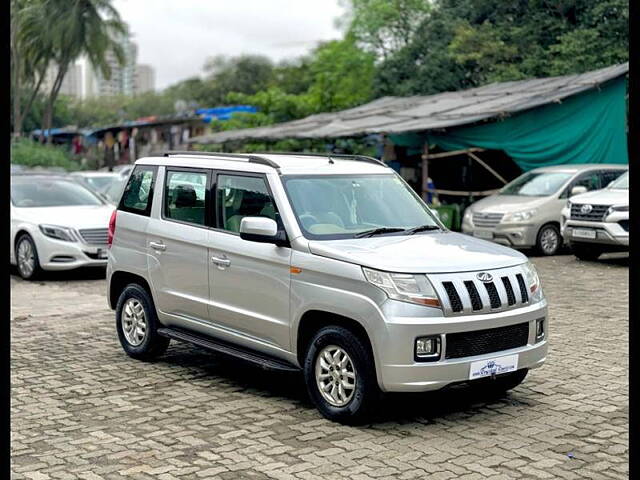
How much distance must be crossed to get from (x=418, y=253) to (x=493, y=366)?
2.84 feet

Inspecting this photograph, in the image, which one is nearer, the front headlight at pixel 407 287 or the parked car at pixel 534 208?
the front headlight at pixel 407 287

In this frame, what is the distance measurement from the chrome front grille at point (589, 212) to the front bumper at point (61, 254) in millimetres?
7726

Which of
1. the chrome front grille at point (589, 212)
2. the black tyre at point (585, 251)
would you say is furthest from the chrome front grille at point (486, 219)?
the chrome front grille at point (589, 212)

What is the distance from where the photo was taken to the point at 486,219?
53.2 feet

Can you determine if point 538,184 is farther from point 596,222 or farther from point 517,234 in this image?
Result: point 596,222

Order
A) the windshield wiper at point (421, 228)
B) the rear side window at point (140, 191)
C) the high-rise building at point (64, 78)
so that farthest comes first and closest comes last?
the high-rise building at point (64, 78) < the rear side window at point (140, 191) < the windshield wiper at point (421, 228)

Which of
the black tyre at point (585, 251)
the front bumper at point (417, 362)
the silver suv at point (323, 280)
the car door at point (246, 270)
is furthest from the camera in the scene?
the black tyre at point (585, 251)

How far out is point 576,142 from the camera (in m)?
20.4

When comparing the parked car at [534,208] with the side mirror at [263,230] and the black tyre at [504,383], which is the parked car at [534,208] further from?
the side mirror at [263,230]

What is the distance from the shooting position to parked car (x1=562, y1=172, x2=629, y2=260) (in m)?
13.6

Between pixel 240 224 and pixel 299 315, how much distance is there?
924mm

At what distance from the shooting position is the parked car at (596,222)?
13617mm
